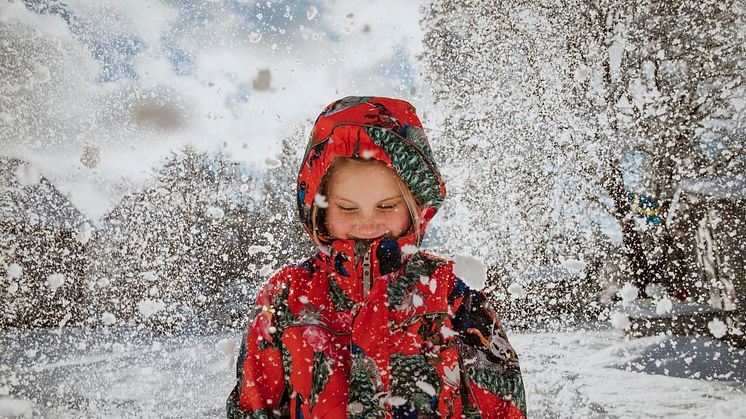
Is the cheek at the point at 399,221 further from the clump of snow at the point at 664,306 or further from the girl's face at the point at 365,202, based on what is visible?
the clump of snow at the point at 664,306

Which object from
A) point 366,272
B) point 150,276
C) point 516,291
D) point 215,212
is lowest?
point 366,272

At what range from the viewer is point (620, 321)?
7.02 m

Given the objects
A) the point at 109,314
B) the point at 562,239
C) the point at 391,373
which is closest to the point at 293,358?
the point at 391,373

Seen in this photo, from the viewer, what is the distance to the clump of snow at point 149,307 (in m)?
10.9

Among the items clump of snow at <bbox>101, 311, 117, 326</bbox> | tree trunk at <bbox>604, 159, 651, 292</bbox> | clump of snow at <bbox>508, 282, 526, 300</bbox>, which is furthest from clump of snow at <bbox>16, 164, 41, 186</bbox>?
tree trunk at <bbox>604, 159, 651, 292</bbox>

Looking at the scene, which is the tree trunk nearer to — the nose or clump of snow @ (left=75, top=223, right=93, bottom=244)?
the nose

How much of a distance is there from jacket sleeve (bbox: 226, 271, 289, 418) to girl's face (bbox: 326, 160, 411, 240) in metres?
0.29

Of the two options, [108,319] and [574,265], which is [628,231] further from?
[108,319]

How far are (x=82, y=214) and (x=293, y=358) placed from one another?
17.9 m

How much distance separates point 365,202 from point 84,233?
54.9ft

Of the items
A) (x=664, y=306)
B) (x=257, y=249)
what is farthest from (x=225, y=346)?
(x=257, y=249)

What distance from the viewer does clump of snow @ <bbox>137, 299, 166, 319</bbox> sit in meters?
10.9

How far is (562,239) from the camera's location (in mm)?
9344

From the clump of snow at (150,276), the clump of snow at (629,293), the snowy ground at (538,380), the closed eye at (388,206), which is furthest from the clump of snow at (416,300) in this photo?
the clump of snow at (150,276)
